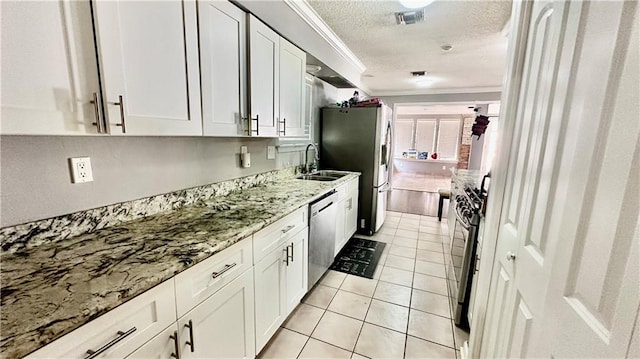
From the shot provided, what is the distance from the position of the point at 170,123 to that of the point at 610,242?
5.06 feet

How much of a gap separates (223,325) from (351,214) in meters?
2.32

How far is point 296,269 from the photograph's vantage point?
191 centimetres

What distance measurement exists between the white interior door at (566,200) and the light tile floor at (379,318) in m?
0.74

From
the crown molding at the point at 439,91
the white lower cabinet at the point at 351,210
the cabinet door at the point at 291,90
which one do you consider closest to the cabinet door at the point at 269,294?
the cabinet door at the point at 291,90

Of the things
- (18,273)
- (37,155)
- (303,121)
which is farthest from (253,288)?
(303,121)

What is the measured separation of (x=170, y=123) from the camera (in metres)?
1.21

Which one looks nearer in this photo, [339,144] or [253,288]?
[253,288]

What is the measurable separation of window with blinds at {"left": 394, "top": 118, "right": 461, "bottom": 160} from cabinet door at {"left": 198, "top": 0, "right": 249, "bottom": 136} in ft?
28.5

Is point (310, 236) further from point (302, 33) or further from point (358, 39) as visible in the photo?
point (358, 39)

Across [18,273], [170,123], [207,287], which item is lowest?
[207,287]

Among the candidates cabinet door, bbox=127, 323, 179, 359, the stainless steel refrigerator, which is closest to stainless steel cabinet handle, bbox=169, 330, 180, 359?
cabinet door, bbox=127, 323, 179, 359

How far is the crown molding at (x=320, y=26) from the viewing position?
2047mm

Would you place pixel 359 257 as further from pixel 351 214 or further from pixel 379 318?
pixel 379 318

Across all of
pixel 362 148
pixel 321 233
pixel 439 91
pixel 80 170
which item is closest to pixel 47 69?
pixel 80 170
